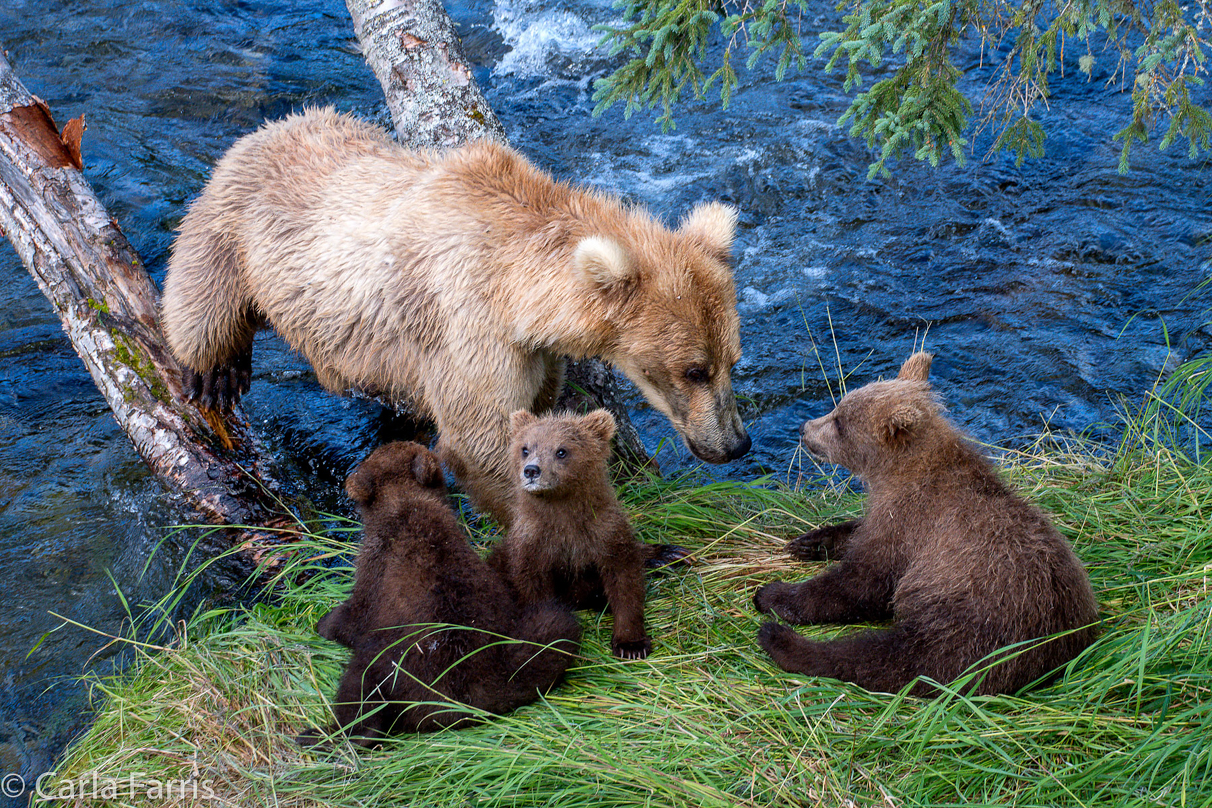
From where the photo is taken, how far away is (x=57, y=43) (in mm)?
11797

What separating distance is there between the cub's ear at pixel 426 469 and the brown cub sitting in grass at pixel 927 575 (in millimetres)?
1607

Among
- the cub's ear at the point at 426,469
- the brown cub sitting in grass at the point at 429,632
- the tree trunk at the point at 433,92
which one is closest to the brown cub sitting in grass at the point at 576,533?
the brown cub sitting in grass at the point at 429,632

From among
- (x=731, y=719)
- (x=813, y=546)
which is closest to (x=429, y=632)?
(x=731, y=719)

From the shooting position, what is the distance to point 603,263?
4.37 metres

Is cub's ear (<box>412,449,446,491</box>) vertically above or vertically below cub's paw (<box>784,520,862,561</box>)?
above

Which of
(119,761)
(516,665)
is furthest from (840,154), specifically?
(119,761)

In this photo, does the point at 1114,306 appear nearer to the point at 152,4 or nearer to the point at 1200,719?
the point at 1200,719

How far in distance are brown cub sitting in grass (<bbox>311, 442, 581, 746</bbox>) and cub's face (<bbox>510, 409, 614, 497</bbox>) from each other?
0.44 meters

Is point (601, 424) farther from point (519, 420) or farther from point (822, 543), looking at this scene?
point (822, 543)

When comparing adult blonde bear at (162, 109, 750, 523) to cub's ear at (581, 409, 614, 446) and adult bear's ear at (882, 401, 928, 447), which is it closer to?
cub's ear at (581, 409, 614, 446)

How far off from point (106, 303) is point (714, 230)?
13.4ft

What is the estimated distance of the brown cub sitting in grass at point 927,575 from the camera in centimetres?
346

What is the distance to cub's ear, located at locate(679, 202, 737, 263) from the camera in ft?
16.2

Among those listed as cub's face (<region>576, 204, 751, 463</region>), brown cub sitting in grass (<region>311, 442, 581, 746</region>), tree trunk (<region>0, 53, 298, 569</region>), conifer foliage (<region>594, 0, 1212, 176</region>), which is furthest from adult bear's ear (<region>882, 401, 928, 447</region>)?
tree trunk (<region>0, 53, 298, 569</region>)
